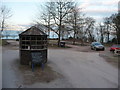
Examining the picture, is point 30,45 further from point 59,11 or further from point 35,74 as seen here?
point 59,11

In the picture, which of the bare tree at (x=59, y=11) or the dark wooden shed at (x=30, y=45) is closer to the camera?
the dark wooden shed at (x=30, y=45)

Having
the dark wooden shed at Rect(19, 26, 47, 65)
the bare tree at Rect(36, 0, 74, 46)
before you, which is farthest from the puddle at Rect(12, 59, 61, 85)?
the bare tree at Rect(36, 0, 74, 46)

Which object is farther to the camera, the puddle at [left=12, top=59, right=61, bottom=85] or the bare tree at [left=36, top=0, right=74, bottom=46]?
the bare tree at [left=36, top=0, right=74, bottom=46]

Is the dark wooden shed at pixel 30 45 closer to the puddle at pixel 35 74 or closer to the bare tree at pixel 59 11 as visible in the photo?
the puddle at pixel 35 74

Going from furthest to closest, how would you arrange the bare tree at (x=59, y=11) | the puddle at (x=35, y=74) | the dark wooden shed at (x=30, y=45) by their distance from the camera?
the bare tree at (x=59, y=11)
the dark wooden shed at (x=30, y=45)
the puddle at (x=35, y=74)

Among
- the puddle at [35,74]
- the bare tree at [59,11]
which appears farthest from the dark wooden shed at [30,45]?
the bare tree at [59,11]

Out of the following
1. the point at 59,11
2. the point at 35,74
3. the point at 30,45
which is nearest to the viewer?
the point at 35,74

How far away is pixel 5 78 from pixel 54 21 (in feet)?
76.7

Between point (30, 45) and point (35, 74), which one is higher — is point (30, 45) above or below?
above

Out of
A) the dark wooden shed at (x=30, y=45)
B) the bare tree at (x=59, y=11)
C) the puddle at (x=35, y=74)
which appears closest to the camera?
the puddle at (x=35, y=74)

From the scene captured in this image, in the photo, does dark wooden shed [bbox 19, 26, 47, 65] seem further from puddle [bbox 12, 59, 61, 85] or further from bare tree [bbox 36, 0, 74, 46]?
bare tree [bbox 36, 0, 74, 46]

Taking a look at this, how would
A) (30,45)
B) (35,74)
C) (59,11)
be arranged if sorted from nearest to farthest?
1. (35,74)
2. (30,45)
3. (59,11)

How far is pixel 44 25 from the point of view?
104ft

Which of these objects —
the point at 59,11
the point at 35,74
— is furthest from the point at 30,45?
the point at 59,11
